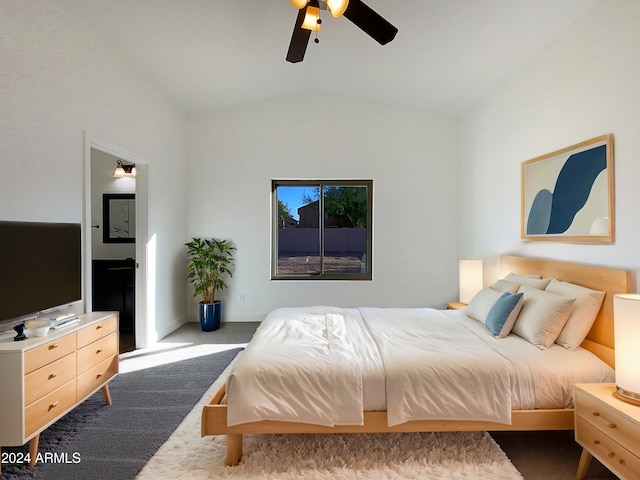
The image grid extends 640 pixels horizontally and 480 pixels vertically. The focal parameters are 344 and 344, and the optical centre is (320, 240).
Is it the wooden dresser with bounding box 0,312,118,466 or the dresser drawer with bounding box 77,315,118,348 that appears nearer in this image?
the wooden dresser with bounding box 0,312,118,466

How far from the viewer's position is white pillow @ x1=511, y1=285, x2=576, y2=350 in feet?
7.45

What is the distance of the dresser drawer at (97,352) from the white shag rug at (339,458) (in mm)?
771

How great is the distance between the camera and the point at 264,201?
5.01 m

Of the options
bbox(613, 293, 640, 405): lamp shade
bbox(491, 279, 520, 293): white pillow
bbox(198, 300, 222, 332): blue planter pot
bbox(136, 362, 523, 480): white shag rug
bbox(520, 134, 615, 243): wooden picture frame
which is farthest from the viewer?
bbox(198, 300, 222, 332): blue planter pot

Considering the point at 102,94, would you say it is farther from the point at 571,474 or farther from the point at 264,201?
the point at 571,474

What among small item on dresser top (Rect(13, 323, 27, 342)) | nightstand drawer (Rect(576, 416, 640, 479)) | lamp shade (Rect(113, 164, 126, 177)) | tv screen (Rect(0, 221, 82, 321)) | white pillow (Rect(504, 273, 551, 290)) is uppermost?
lamp shade (Rect(113, 164, 126, 177))

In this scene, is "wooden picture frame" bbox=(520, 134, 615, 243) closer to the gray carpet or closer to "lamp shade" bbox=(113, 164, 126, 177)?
the gray carpet

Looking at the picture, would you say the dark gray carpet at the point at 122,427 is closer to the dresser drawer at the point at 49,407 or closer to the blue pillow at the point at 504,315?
the dresser drawer at the point at 49,407

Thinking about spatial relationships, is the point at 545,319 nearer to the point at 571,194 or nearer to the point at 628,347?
the point at 628,347

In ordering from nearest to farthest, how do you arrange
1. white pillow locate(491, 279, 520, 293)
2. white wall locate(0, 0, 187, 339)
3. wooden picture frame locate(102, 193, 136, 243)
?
white wall locate(0, 0, 187, 339)
white pillow locate(491, 279, 520, 293)
wooden picture frame locate(102, 193, 136, 243)

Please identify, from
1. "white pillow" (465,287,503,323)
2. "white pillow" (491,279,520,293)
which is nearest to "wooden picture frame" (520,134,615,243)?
"white pillow" (491,279,520,293)

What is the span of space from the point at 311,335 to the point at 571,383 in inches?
63.3

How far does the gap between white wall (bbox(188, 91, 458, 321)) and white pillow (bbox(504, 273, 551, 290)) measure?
1820 millimetres

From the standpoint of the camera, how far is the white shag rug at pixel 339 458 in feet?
6.05
